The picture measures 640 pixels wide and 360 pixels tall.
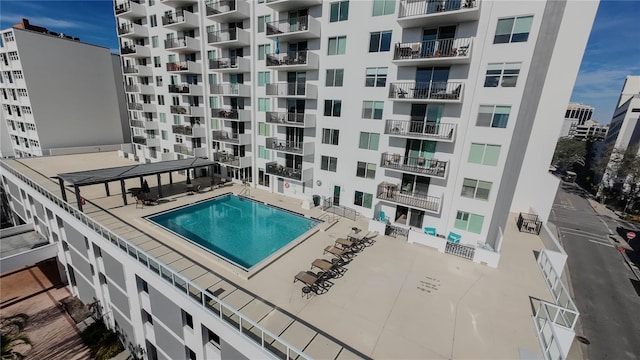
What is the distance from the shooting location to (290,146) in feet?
81.8

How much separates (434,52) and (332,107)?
349 inches

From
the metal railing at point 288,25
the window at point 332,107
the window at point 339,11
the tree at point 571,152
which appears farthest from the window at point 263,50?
the tree at point 571,152

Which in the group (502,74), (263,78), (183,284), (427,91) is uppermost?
(263,78)

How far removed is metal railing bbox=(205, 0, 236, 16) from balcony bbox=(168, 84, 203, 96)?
8.17m

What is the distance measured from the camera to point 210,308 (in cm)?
1069

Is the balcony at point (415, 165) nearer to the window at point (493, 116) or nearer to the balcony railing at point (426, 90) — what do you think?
the window at point (493, 116)

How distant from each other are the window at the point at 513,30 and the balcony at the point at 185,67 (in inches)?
1158

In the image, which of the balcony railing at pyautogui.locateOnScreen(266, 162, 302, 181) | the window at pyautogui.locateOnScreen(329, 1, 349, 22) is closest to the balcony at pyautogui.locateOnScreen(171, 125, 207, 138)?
the balcony railing at pyautogui.locateOnScreen(266, 162, 302, 181)

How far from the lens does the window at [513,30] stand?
48.2 feet

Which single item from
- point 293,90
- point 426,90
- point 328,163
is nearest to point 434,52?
point 426,90

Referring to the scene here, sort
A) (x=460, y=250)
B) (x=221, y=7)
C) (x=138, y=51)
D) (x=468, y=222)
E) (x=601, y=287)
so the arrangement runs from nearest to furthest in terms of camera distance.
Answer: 1. (x=460, y=250)
2. (x=468, y=222)
3. (x=601, y=287)
4. (x=221, y=7)
5. (x=138, y=51)

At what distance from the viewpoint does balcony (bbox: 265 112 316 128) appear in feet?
76.3

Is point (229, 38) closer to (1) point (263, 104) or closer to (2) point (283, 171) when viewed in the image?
(1) point (263, 104)

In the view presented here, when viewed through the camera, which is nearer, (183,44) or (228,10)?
(228,10)
